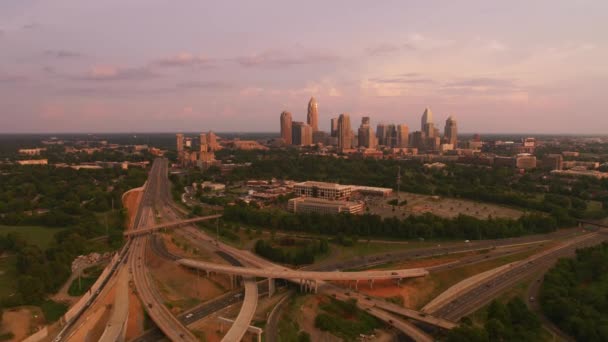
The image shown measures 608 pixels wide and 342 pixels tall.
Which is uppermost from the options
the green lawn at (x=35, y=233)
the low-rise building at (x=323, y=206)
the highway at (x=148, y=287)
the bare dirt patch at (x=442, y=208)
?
the low-rise building at (x=323, y=206)

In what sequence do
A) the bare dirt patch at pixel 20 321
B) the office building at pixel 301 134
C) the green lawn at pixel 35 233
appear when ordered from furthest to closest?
the office building at pixel 301 134, the green lawn at pixel 35 233, the bare dirt patch at pixel 20 321

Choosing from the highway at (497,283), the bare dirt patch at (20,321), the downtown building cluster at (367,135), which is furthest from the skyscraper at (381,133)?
the bare dirt patch at (20,321)

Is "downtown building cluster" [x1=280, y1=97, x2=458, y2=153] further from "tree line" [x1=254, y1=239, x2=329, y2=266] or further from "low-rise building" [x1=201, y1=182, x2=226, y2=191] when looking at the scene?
"tree line" [x1=254, y1=239, x2=329, y2=266]

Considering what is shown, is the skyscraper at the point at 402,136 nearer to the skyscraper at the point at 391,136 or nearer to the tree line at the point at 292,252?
the skyscraper at the point at 391,136

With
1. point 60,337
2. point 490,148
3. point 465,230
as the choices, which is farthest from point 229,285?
point 490,148

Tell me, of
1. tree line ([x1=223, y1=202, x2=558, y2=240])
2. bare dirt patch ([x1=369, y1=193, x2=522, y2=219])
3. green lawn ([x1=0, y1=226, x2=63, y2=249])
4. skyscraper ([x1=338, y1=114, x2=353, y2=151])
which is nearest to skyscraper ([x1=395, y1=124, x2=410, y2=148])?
skyscraper ([x1=338, y1=114, x2=353, y2=151])
